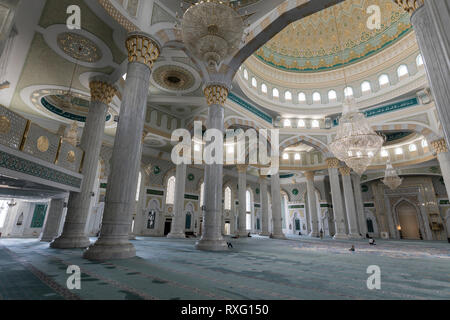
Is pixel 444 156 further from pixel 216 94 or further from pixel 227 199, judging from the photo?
pixel 227 199

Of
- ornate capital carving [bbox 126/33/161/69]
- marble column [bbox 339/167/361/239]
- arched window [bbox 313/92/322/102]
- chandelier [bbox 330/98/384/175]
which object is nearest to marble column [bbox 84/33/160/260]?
ornate capital carving [bbox 126/33/161/69]

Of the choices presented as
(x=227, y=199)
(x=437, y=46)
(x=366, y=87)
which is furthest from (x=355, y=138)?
(x=227, y=199)

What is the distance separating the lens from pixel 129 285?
2145 millimetres

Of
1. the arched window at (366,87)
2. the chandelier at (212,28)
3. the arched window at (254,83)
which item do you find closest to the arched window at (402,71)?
the arched window at (366,87)

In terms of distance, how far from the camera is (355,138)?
7.93m

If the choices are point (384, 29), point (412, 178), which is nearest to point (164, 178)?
point (384, 29)

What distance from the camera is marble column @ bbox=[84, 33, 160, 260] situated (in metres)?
3.78

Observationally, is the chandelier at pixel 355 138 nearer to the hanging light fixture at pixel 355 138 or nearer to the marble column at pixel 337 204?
the hanging light fixture at pixel 355 138

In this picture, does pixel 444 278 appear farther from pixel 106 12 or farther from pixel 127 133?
pixel 106 12

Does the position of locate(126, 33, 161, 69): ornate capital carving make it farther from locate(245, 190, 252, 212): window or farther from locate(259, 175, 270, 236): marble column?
locate(245, 190, 252, 212): window

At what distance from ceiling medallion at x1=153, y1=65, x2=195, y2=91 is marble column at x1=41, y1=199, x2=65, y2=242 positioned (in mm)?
5788

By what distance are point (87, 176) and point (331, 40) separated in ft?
50.6

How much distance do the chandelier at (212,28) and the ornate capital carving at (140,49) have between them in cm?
93

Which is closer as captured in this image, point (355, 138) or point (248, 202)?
point (355, 138)
